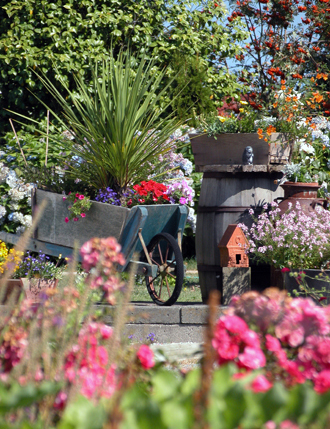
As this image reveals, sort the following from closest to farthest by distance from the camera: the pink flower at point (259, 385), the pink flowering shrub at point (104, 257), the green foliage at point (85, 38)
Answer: the pink flower at point (259, 385)
the pink flowering shrub at point (104, 257)
the green foliage at point (85, 38)

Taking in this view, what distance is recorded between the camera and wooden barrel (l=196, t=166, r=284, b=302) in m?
3.70

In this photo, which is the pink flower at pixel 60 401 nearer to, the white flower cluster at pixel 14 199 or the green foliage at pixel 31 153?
the white flower cluster at pixel 14 199

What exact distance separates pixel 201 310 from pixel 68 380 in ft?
7.51

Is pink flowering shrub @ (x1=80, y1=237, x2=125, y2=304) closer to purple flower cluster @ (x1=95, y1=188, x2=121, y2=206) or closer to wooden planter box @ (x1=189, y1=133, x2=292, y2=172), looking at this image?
purple flower cluster @ (x1=95, y1=188, x2=121, y2=206)

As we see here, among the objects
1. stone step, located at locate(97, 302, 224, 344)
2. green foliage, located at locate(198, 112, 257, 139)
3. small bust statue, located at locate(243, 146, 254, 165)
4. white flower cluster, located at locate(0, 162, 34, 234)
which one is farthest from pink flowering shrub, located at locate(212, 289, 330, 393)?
white flower cluster, located at locate(0, 162, 34, 234)

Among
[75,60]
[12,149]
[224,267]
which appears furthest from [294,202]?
[75,60]

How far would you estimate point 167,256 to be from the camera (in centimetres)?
347

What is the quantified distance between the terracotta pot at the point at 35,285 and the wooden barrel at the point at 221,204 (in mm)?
1083

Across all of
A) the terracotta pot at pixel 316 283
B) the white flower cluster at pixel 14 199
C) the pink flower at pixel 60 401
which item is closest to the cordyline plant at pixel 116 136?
the terracotta pot at pixel 316 283

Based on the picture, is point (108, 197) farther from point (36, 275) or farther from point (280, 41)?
point (280, 41)

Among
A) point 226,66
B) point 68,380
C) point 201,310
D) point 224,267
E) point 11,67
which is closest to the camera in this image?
point 68,380

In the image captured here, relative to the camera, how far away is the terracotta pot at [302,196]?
355 cm

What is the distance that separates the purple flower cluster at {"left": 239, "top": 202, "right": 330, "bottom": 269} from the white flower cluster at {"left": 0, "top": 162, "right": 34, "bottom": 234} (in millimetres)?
2623

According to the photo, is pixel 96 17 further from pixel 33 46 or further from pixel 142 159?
pixel 142 159
